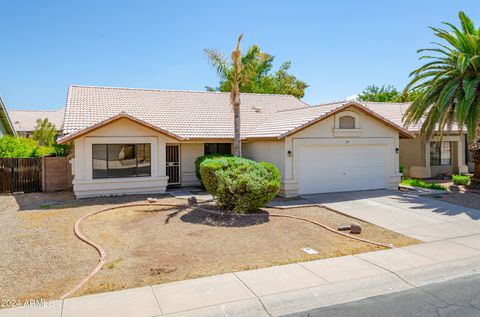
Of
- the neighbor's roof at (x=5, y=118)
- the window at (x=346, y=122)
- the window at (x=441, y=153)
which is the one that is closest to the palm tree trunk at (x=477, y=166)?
the window at (x=441, y=153)

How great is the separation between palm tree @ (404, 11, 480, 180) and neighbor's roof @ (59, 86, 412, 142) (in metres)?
1.75

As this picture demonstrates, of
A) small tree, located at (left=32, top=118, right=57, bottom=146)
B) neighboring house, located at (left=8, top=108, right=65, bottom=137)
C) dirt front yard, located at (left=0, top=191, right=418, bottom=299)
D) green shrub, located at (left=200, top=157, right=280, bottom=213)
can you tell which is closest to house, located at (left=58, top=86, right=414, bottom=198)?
dirt front yard, located at (left=0, top=191, right=418, bottom=299)

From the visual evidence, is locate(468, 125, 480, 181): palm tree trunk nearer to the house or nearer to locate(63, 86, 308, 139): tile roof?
the house

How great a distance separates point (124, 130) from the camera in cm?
1631

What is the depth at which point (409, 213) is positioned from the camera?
1295 centimetres

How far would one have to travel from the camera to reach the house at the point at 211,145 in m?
15.9

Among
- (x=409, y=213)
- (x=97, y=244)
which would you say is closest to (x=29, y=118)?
(x=97, y=244)

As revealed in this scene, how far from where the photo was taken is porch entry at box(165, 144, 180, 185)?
1922 centimetres

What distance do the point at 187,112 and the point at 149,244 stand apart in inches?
510

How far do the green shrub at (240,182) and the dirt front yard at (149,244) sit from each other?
1.84ft

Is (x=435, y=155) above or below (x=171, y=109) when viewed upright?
below

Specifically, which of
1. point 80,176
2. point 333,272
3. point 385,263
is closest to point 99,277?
point 333,272

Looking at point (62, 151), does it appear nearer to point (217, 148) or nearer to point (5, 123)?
point (217, 148)

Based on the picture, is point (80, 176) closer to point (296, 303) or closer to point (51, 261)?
point (51, 261)
